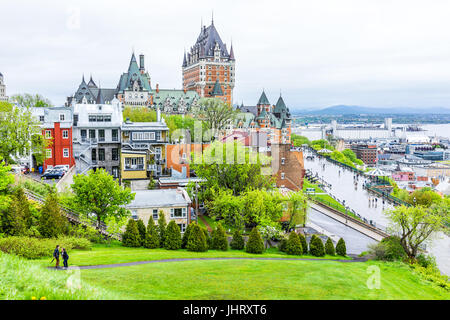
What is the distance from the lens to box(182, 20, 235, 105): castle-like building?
590 feet

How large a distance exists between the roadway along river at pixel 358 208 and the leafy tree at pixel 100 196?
23199 millimetres

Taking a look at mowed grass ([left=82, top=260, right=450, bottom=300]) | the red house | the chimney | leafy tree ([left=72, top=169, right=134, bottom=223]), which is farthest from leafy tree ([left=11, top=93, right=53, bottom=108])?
mowed grass ([left=82, top=260, right=450, bottom=300])

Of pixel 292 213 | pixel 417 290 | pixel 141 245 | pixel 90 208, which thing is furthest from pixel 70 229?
pixel 417 290

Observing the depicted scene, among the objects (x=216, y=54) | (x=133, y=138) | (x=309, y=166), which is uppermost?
(x=216, y=54)

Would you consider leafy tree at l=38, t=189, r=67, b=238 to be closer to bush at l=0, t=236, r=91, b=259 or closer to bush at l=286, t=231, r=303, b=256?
bush at l=0, t=236, r=91, b=259

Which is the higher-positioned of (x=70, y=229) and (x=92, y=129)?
(x=92, y=129)

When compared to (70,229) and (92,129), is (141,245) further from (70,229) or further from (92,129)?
(92,129)

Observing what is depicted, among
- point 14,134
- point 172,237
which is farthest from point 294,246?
point 14,134

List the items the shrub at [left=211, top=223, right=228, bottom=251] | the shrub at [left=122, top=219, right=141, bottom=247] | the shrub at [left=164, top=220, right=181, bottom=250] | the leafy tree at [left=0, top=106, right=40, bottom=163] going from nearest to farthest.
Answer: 1. the shrub at [left=122, top=219, right=141, bottom=247]
2. the shrub at [left=164, top=220, right=181, bottom=250]
3. the shrub at [left=211, top=223, right=228, bottom=251]
4. the leafy tree at [left=0, top=106, right=40, bottom=163]

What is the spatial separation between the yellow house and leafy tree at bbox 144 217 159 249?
412 cm

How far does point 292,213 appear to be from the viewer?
3862 centimetres

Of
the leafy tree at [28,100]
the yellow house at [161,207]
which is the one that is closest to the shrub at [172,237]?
the yellow house at [161,207]
